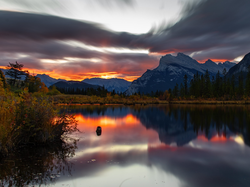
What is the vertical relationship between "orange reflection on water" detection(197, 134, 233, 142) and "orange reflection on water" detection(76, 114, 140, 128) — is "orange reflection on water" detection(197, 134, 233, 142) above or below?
above

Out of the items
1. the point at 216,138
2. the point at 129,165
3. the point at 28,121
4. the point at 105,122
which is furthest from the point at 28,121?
the point at 216,138

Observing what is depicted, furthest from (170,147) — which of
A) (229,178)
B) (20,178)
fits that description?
(20,178)

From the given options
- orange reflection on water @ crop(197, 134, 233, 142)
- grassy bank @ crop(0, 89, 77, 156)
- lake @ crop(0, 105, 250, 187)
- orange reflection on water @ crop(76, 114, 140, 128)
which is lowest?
orange reflection on water @ crop(76, 114, 140, 128)

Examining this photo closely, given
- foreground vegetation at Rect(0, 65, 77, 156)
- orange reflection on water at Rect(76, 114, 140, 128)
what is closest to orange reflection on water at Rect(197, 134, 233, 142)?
orange reflection on water at Rect(76, 114, 140, 128)

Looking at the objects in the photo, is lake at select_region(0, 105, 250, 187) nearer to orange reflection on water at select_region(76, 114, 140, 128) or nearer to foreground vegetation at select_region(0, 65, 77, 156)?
foreground vegetation at select_region(0, 65, 77, 156)

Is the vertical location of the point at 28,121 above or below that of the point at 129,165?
above

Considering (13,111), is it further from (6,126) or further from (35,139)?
(35,139)

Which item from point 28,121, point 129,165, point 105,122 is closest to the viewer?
point 129,165

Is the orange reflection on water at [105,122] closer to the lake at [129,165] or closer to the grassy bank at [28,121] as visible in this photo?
the grassy bank at [28,121]

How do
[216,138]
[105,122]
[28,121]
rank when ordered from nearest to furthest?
[28,121]
[216,138]
[105,122]

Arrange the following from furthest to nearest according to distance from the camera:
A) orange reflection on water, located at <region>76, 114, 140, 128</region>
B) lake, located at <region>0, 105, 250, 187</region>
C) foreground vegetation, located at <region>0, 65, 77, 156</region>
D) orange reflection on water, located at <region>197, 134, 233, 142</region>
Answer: orange reflection on water, located at <region>76, 114, 140, 128</region>, orange reflection on water, located at <region>197, 134, 233, 142</region>, foreground vegetation, located at <region>0, 65, 77, 156</region>, lake, located at <region>0, 105, 250, 187</region>

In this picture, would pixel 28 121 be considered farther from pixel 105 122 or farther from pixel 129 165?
pixel 105 122

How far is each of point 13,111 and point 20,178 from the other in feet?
17.3

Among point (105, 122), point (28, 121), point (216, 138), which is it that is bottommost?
point (105, 122)
